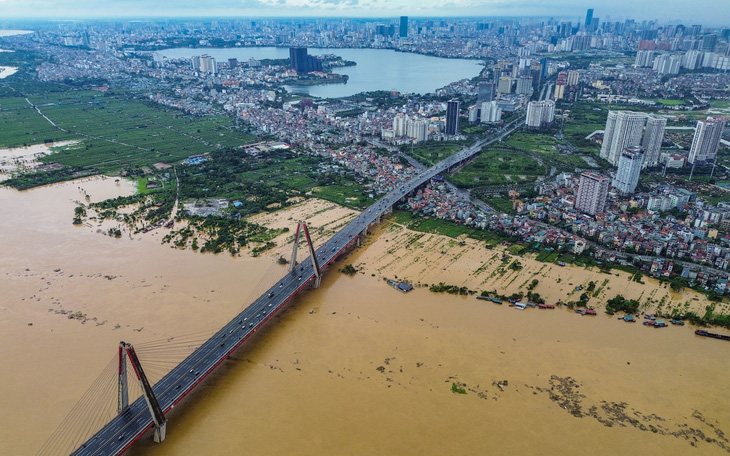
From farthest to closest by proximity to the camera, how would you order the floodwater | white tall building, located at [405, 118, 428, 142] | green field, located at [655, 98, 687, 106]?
green field, located at [655, 98, 687, 106] → white tall building, located at [405, 118, 428, 142] → the floodwater

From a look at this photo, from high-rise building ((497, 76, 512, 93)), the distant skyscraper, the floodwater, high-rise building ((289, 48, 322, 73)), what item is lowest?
A: the floodwater

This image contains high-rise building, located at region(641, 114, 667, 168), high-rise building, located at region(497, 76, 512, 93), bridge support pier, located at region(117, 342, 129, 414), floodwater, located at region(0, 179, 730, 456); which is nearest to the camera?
bridge support pier, located at region(117, 342, 129, 414)

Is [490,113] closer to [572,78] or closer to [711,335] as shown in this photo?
[572,78]

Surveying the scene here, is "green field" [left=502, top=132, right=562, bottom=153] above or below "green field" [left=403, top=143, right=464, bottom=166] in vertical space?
above

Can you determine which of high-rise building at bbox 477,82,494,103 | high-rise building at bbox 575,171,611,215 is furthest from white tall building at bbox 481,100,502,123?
high-rise building at bbox 575,171,611,215

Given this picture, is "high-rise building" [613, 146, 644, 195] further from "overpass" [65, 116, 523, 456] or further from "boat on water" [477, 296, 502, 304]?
"overpass" [65, 116, 523, 456]

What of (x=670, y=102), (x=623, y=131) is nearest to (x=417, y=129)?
(x=623, y=131)
